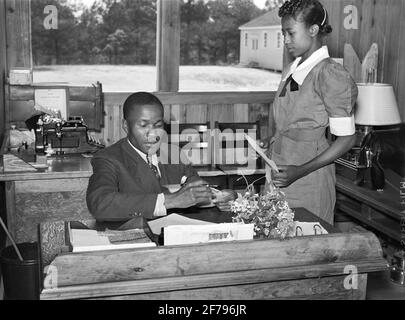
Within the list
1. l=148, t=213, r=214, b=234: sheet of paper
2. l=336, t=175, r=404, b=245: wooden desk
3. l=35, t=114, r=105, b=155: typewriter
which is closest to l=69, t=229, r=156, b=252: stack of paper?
l=148, t=213, r=214, b=234: sheet of paper

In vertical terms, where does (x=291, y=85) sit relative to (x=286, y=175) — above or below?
above

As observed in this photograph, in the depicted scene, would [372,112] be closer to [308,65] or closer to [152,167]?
[308,65]

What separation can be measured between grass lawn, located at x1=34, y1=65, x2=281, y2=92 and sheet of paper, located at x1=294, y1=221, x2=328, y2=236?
3442 mm

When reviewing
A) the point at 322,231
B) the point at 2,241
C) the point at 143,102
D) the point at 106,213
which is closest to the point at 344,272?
the point at 322,231

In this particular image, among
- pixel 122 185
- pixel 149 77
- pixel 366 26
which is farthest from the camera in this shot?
pixel 149 77

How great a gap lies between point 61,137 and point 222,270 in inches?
97.4

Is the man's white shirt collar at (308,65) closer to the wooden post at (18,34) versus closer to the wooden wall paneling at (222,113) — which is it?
the wooden wall paneling at (222,113)

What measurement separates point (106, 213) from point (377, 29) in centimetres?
371

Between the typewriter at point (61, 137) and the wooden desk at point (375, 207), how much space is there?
1.74m

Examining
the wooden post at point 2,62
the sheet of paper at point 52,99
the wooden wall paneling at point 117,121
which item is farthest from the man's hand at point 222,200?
the wooden wall paneling at point 117,121

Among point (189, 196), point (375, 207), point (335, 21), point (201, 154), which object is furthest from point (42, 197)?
point (335, 21)

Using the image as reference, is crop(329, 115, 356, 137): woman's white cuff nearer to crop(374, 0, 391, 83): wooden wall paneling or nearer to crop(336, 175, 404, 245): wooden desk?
crop(336, 175, 404, 245): wooden desk

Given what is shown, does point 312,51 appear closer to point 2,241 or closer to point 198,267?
point 198,267

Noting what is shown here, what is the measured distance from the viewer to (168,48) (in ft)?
17.8
